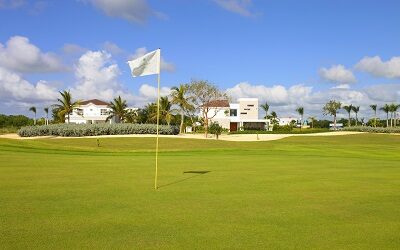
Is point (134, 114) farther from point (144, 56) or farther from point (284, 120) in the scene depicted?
point (284, 120)

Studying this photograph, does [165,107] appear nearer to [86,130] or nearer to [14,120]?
[86,130]

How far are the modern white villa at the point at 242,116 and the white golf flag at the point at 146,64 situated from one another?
95768 millimetres

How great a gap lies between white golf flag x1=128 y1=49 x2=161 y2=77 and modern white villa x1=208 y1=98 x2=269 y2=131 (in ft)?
314

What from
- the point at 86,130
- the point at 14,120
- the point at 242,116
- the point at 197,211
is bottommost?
the point at 197,211

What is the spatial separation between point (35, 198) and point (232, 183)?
259 inches

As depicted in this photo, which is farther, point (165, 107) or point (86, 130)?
point (165, 107)

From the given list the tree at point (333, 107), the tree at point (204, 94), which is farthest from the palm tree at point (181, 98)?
the tree at point (333, 107)

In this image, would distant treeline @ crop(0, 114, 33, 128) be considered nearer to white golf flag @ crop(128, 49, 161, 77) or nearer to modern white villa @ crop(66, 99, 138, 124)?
modern white villa @ crop(66, 99, 138, 124)

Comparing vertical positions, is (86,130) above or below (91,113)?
below

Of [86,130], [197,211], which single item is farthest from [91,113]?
[197,211]

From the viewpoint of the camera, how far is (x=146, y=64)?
14.2 metres

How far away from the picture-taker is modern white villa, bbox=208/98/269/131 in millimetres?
113106

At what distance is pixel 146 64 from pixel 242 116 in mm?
108796

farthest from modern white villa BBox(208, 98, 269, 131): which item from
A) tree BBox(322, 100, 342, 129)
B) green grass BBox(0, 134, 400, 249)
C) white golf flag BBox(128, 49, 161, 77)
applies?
white golf flag BBox(128, 49, 161, 77)
